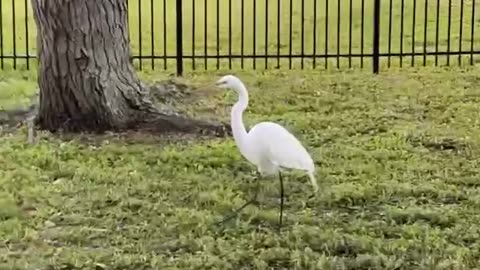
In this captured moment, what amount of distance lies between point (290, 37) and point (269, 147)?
6905 millimetres

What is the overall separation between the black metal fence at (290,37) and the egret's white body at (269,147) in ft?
17.6

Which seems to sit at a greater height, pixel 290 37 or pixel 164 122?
pixel 290 37

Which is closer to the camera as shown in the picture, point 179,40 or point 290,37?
point 179,40

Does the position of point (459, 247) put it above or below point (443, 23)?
below

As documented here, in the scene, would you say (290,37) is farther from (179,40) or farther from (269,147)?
(269,147)

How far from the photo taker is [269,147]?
20.7 ft

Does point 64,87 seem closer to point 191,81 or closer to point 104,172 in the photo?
point 104,172

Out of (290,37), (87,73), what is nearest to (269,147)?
(87,73)

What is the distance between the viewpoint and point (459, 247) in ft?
19.1

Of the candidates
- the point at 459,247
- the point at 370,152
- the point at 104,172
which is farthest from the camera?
the point at 370,152

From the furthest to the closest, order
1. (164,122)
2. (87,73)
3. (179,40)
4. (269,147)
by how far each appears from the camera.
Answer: (179,40)
(164,122)
(87,73)
(269,147)

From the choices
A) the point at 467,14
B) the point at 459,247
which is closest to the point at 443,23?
the point at 467,14

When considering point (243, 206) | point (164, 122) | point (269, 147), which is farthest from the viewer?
point (164, 122)

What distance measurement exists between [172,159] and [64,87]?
146cm
